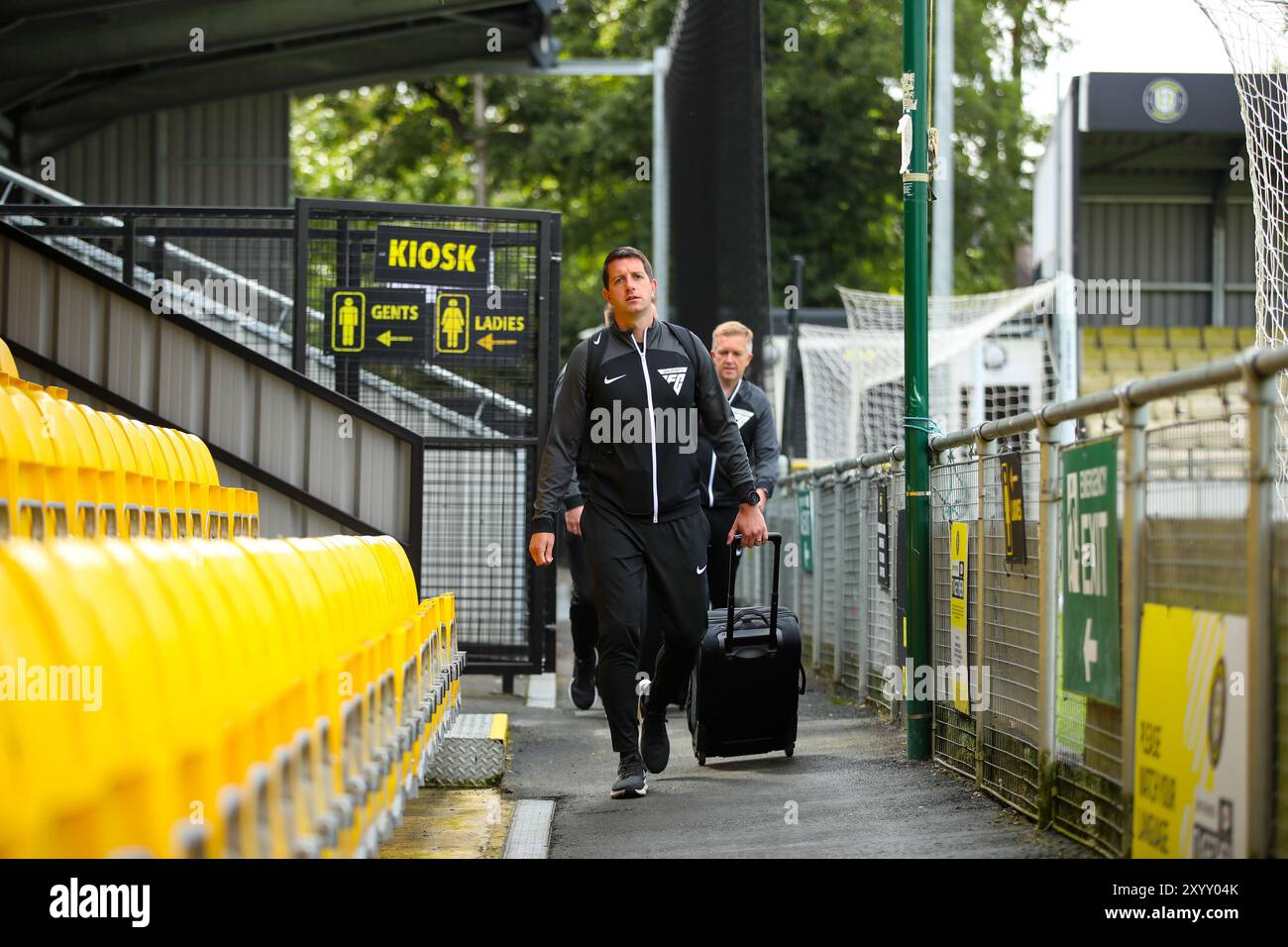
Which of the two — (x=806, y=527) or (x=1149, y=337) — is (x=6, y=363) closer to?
(x=806, y=527)

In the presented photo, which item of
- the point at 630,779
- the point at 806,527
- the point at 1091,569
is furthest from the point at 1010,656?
the point at 806,527

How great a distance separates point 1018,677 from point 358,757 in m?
2.92

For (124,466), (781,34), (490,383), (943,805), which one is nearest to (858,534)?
(490,383)

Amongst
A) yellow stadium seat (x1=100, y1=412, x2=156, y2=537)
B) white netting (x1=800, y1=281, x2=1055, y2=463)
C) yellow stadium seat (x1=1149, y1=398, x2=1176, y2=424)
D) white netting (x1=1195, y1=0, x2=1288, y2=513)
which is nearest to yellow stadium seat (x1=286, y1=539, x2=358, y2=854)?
yellow stadium seat (x1=1149, y1=398, x2=1176, y2=424)

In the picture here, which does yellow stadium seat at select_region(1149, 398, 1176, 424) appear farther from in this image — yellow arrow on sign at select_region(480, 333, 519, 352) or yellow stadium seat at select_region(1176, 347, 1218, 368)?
yellow stadium seat at select_region(1176, 347, 1218, 368)

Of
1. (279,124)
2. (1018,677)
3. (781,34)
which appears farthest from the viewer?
(781,34)

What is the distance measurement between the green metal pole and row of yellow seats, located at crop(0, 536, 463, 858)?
3681mm

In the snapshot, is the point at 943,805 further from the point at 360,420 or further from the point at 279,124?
the point at 279,124

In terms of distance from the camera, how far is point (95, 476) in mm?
6652

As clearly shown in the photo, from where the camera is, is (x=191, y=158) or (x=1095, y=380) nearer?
(x=191, y=158)

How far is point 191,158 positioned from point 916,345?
18.2m

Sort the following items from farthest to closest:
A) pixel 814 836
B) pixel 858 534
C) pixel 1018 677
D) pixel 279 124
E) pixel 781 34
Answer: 1. pixel 781 34
2. pixel 279 124
3. pixel 858 534
4. pixel 1018 677
5. pixel 814 836

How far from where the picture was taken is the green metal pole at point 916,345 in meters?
7.75

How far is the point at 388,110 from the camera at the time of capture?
39750 millimetres
